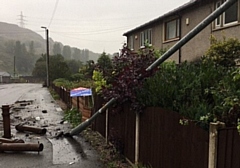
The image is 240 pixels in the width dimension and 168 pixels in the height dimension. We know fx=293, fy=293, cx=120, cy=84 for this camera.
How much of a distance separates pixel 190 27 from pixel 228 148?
14.3m

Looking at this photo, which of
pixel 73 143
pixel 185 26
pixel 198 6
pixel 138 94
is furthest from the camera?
pixel 185 26

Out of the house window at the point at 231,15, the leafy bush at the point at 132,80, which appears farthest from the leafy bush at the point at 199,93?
the house window at the point at 231,15

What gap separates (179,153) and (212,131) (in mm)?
994

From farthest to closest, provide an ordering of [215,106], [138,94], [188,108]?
[138,94], [188,108], [215,106]

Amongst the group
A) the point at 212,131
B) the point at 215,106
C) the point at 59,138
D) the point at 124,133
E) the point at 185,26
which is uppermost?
the point at 185,26

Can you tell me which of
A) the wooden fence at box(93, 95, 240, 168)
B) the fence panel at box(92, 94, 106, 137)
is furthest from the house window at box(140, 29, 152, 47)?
the wooden fence at box(93, 95, 240, 168)

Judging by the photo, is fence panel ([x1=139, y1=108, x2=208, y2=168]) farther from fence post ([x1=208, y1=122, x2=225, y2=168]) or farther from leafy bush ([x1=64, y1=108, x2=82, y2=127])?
leafy bush ([x1=64, y1=108, x2=82, y2=127])

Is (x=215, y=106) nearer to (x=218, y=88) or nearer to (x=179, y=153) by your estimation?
(x=218, y=88)

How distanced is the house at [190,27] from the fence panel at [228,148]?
334 inches

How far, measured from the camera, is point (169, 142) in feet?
14.6

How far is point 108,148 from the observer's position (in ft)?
24.9

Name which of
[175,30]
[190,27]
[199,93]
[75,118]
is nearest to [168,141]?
[199,93]

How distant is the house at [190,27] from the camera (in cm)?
1342

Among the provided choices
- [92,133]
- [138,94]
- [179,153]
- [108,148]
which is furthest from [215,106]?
[92,133]
